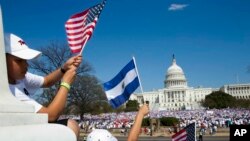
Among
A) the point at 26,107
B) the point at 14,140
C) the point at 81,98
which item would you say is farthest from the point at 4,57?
the point at 81,98

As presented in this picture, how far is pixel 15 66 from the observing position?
238 centimetres

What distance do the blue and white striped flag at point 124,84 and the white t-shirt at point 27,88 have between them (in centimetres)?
105

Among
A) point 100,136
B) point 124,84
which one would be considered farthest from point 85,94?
point 100,136

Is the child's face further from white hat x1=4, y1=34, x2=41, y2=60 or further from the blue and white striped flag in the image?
the blue and white striped flag

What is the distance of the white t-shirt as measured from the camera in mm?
2418

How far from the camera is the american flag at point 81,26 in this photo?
3.40 meters

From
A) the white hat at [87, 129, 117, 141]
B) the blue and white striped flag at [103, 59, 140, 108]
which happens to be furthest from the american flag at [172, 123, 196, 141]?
the white hat at [87, 129, 117, 141]

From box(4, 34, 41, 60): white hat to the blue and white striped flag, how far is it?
1.64 m

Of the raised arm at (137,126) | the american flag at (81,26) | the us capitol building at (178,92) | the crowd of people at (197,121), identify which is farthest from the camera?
the us capitol building at (178,92)

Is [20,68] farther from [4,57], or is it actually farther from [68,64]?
[68,64]

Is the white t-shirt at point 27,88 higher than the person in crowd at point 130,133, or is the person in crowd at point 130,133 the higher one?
the white t-shirt at point 27,88

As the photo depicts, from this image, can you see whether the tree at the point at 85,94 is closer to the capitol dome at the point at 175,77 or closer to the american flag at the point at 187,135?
the american flag at the point at 187,135

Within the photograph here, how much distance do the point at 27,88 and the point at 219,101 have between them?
453ft

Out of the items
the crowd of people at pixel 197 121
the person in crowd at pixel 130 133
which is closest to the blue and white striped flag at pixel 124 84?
the person in crowd at pixel 130 133
